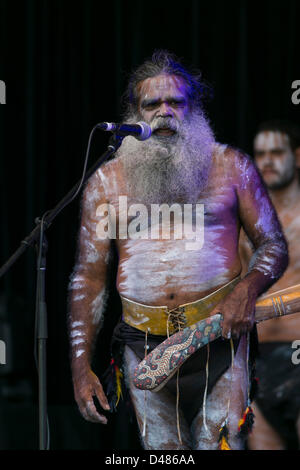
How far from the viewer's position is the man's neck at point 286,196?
3.40 meters

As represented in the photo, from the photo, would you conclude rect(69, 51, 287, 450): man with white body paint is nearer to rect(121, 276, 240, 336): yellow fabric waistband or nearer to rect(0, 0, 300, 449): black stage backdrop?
rect(121, 276, 240, 336): yellow fabric waistband

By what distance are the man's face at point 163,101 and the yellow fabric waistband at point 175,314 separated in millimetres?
635

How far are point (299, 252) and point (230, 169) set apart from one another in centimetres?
89

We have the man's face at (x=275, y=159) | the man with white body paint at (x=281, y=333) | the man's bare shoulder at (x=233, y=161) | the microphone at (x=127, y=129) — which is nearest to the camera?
the microphone at (x=127, y=129)

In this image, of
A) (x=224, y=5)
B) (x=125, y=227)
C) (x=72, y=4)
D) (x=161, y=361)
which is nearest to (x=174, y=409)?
(x=161, y=361)

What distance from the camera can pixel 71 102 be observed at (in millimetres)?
3803

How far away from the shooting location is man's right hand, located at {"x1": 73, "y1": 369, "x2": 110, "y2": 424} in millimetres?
2467

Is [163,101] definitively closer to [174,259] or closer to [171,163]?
[171,163]

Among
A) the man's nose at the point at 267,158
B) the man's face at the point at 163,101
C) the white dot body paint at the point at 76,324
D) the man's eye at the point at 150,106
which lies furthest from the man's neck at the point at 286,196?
the white dot body paint at the point at 76,324

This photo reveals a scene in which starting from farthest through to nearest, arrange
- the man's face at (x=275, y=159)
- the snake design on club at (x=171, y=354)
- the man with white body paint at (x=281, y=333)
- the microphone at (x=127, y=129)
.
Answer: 1. the man's face at (x=275, y=159)
2. the man with white body paint at (x=281, y=333)
3. the snake design on club at (x=171, y=354)
4. the microphone at (x=127, y=129)

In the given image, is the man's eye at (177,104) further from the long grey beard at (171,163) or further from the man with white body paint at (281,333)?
the man with white body paint at (281,333)

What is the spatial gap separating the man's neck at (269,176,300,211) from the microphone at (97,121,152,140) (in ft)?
4.17

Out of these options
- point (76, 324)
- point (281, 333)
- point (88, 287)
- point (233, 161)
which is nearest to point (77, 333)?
point (76, 324)

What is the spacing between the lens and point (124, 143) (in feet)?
9.31
